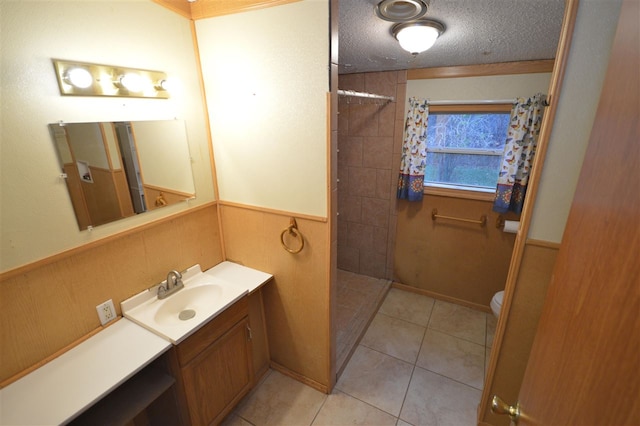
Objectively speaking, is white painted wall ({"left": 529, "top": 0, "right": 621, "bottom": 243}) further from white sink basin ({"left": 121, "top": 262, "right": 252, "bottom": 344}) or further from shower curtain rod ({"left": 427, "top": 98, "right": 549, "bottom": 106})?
white sink basin ({"left": 121, "top": 262, "right": 252, "bottom": 344})

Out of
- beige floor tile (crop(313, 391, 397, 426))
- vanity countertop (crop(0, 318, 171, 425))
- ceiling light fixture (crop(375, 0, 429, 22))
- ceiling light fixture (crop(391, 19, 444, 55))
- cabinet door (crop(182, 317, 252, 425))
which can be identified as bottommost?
beige floor tile (crop(313, 391, 397, 426))

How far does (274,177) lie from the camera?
1.73m

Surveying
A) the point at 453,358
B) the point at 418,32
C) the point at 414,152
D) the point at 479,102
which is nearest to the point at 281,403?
the point at 453,358

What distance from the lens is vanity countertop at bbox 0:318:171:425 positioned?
1091 mm

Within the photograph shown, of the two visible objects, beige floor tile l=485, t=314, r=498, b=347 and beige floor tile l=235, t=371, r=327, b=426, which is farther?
beige floor tile l=485, t=314, r=498, b=347

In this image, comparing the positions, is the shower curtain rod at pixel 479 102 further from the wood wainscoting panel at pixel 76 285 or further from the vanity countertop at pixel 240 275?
the wood wainscoting panel at pixel 76 285

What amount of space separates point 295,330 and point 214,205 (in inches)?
40.7

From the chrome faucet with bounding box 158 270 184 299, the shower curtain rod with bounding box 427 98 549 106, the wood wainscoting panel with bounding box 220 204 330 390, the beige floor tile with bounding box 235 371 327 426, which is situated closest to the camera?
the chrome faucet with bounding box 158 270 184 299

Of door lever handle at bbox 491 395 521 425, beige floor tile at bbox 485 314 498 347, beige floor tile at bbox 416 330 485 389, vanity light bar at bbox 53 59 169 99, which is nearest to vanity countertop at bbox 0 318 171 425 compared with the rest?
vanity light bar at bbox 53 59 169 99

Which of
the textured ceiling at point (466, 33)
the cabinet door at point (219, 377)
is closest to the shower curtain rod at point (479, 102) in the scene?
the textured ceiling at point (466, 33)

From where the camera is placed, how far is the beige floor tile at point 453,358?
218 centimetres

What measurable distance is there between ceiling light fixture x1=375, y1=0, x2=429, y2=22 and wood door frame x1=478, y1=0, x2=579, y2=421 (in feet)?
1.82

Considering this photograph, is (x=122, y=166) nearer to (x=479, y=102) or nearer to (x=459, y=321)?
(x=479, y=102)

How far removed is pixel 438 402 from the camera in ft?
6.51
